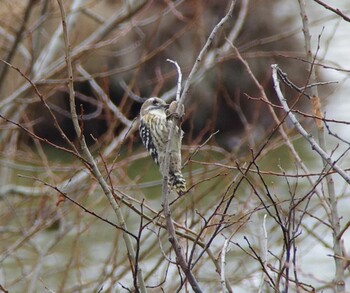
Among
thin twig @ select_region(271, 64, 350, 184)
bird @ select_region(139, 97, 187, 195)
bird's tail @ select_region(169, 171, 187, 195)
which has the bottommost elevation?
thin twig @ select_region(271, 64, 350, 184)

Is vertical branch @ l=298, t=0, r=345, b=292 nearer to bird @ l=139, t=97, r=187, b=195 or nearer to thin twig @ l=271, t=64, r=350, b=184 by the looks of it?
thin twig @ l=271, t=64, r=350, b=184

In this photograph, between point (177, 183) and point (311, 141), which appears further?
point (177, 183)

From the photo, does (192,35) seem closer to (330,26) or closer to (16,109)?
(330,26)

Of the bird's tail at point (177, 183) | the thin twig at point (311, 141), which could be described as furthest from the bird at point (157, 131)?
the thin twig at point (311, 141)

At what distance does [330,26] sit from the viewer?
66.8 ft

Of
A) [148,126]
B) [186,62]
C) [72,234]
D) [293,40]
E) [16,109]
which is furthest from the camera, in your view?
[293,40]

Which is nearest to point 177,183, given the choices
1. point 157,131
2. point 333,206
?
point 157,131

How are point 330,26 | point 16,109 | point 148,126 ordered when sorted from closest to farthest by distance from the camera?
point 148,126 → point 16,109 → point 330,26

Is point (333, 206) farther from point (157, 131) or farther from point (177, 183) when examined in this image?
point (157, 131)

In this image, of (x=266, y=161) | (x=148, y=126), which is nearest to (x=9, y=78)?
(x=266, y=161)

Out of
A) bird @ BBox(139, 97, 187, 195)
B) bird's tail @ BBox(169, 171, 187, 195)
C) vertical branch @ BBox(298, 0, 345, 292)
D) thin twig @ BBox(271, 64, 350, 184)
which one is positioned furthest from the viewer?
A: bird @ BBox(139, 97, 187, 195)

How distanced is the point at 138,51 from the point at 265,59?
89.3 inches

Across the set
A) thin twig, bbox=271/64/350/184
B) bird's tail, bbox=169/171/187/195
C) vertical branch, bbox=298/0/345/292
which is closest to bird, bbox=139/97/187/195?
bird's tail, bbox=169/171/187/195

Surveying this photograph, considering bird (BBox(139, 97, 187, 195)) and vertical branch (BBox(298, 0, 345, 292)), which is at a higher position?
bird (BBox(139, 97, 187, 195))
